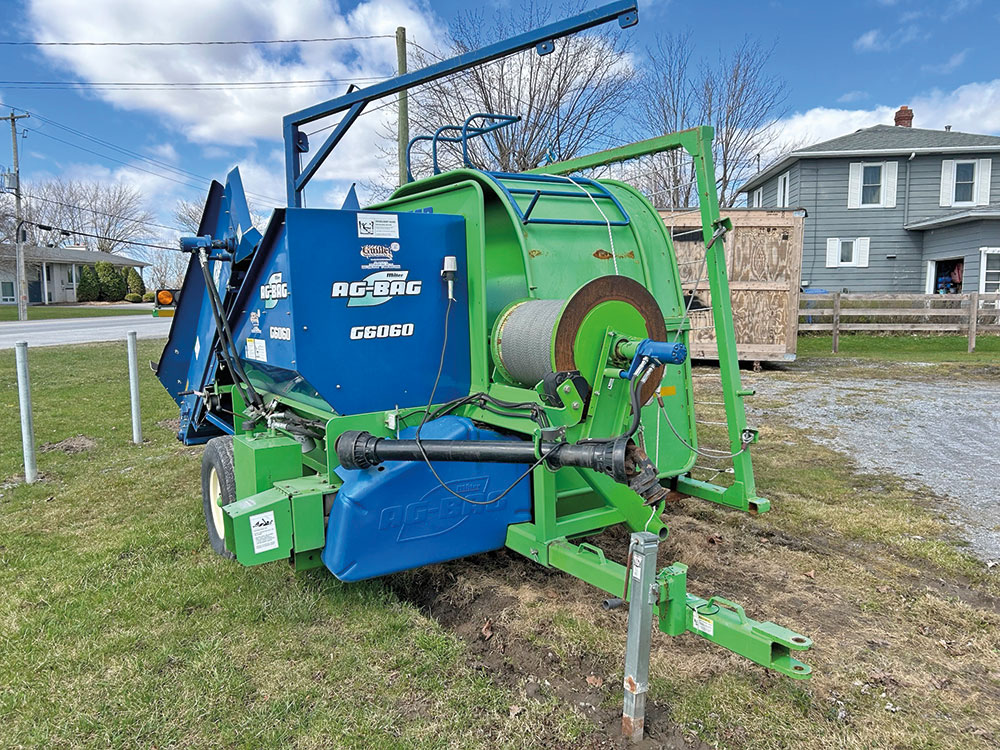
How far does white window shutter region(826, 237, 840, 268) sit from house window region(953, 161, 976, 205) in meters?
3.41

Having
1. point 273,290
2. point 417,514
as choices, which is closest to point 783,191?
point 273,290

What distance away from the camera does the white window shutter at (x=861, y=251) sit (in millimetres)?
20859

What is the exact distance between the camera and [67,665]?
304cm

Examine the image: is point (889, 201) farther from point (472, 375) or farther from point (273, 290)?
point (273, 290)

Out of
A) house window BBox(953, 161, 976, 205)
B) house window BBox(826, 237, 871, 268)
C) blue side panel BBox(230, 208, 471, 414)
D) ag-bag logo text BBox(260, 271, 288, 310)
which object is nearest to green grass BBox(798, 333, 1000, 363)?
house window BBox(826, 237, 871, 268)

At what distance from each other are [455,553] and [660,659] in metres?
1.02

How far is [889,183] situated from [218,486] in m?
21.8

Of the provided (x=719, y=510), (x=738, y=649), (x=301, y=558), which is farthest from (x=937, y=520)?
(x=301, y=558)

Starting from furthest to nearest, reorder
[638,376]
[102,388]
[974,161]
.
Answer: [974,161], [102,388], [638,376]

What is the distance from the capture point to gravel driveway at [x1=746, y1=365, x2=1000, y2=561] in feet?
17.8

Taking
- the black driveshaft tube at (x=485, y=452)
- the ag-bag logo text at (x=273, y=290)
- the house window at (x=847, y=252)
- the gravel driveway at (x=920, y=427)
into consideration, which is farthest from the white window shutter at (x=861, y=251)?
the black driveshaft tube at (x=485, y=452)

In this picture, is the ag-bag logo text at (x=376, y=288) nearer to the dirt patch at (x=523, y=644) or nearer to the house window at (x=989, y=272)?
the dirt patch at (x=523, y=644)

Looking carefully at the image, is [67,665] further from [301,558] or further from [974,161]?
[974,161]

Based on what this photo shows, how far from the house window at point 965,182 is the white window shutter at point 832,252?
341 cm
